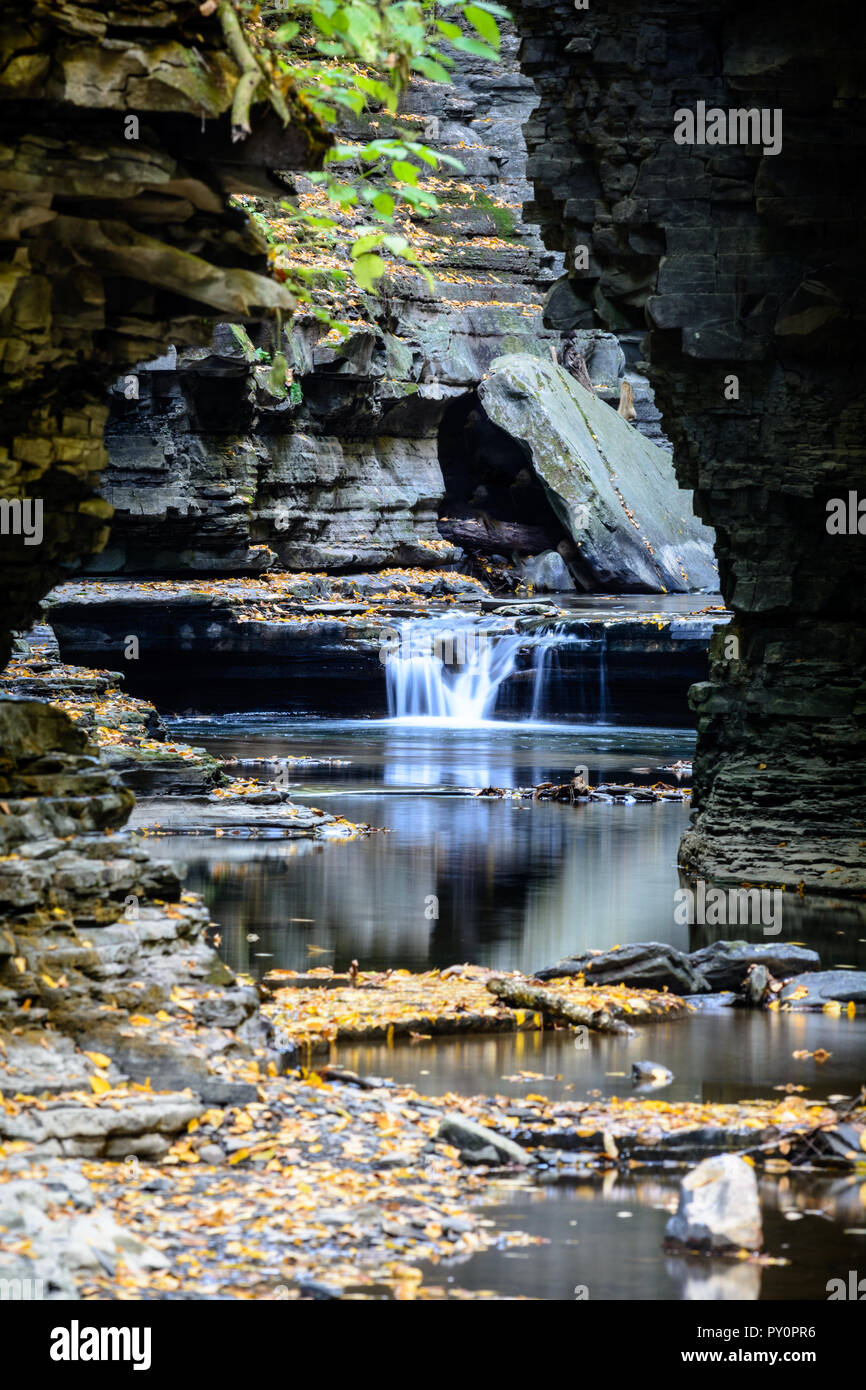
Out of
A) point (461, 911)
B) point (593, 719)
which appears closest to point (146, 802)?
point (461, 911)

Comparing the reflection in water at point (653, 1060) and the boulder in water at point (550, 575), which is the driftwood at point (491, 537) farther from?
the reflection in water at point (653, 1060)

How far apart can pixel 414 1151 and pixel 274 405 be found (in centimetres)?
2859

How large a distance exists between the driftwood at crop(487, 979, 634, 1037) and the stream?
0.16 metres

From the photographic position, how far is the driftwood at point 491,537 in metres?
39.3

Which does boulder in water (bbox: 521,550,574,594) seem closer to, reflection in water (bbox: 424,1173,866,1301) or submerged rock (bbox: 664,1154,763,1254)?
reflection in water (bbox: 424,1173,866,1301)

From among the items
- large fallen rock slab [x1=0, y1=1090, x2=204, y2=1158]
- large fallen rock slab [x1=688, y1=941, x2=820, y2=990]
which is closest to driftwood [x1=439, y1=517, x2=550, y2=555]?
large fallen rock slab [x1=688, y1=941, x2=820, y2=990]

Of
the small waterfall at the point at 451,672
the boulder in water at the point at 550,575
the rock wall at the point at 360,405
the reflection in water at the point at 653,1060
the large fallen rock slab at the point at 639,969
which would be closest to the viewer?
the reflection in water at the point at 653,1060

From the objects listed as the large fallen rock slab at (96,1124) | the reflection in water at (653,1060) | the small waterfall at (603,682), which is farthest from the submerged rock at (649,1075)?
the small waterfall at (603,682)

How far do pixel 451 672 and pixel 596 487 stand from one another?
31.7 feet

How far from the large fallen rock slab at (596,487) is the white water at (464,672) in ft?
26.6

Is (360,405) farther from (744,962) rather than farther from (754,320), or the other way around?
(744,962)

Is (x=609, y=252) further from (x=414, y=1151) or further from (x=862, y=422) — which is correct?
(x=414, y=1151)

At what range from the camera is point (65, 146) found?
7.39 meters

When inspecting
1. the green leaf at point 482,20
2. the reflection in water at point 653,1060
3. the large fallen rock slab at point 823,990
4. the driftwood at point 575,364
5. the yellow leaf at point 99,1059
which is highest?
the driftwood at point 575,364
